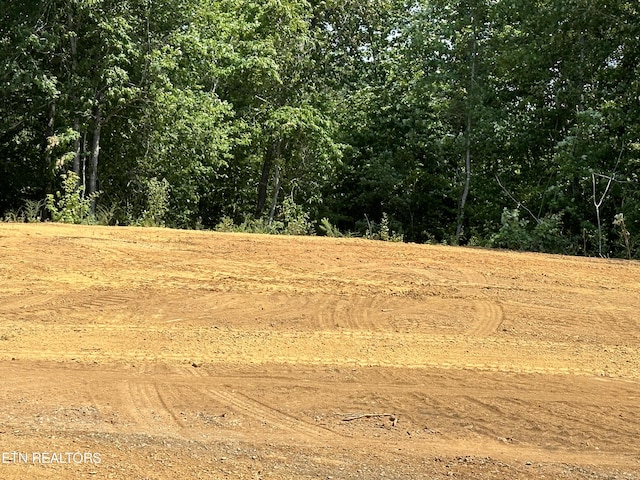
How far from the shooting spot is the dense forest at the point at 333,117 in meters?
15.7

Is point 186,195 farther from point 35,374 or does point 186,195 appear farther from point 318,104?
point 35,374

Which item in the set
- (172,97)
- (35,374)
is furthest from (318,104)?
(35,374)

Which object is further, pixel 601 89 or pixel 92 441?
pixel 601 89

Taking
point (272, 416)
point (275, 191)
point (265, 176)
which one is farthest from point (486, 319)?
point (265, 176)

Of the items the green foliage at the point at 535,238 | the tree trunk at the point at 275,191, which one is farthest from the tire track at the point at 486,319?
the tree trunk at the point at 275,191

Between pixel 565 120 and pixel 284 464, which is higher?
pixel 565 120

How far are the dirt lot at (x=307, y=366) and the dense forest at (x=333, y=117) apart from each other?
19.7ft

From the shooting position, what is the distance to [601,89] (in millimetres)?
16891

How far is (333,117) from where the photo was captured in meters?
22.2

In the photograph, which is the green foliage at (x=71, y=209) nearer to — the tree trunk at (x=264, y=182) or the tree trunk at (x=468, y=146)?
the tree trunk at (x=264, y=182)

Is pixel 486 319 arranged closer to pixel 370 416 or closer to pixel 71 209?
pixel 370 416

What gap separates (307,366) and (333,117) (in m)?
17.5

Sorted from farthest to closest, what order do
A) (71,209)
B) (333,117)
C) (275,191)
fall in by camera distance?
(333,117) < (275,191) < (71,209)

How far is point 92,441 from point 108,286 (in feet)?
13.3
